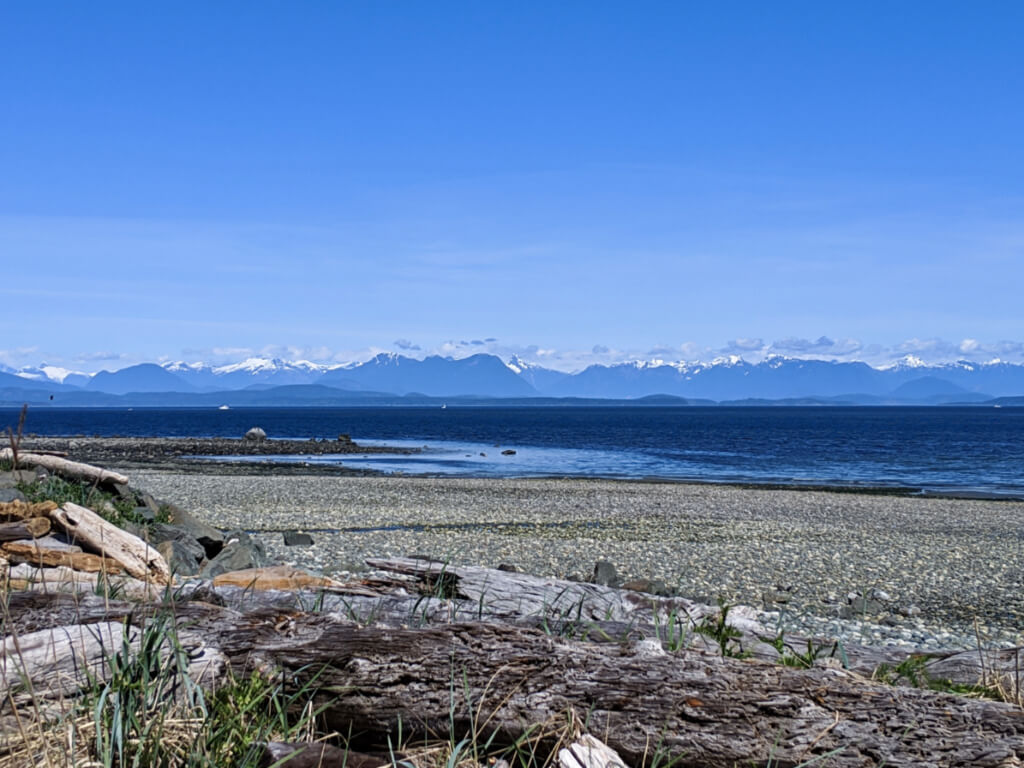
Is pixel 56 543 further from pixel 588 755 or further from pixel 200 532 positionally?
pixel 588 755

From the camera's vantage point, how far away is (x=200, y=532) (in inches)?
606

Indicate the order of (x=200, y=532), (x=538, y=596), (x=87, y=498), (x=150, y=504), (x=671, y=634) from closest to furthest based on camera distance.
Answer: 1. (x=671, y=634)
2. (x=538, y=596)
3. (x=87, y=498)
4. (x=200, y=532)
5. (x=150, y=504)

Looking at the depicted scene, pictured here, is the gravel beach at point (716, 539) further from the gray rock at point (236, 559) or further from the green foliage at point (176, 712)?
the green foliage at point (176, 712)

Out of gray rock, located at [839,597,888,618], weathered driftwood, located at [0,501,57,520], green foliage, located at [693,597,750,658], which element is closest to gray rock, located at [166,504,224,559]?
weathered driftwood, located at [0,501,57,520]

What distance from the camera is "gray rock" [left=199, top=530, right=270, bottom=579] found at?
12.7m

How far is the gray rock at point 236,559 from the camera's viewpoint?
41.6ft

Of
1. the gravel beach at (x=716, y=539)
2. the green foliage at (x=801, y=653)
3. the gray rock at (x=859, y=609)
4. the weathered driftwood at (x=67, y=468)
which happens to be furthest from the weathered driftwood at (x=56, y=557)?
the gray rock at (x=859, y=609)

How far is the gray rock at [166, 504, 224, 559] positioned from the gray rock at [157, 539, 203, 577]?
3.79 ft

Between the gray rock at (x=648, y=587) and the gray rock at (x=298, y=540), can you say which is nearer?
the gray rock at (x=648, y=587)

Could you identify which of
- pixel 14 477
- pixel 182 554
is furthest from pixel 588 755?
pixel 14 477

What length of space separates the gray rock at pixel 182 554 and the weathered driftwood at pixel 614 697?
7.95 metres

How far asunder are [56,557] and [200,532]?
7569mm

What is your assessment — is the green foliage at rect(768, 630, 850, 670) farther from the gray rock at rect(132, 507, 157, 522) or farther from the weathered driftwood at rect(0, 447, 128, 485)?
the weathered driftwood at rect(0, 447, 128, 485)

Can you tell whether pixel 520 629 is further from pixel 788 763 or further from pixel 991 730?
pixel 991 730
